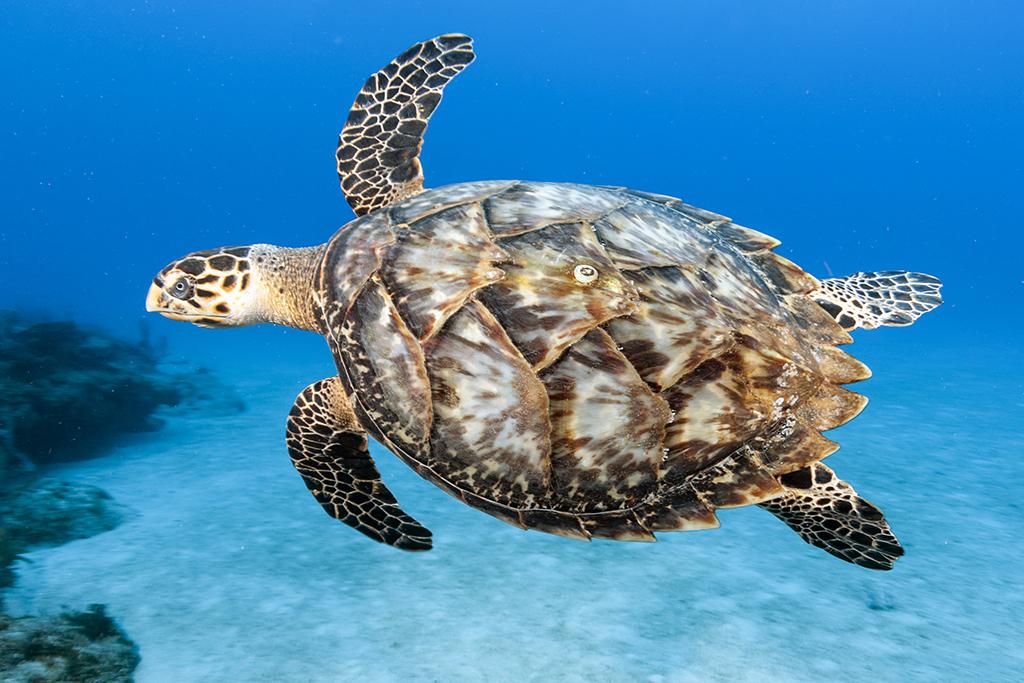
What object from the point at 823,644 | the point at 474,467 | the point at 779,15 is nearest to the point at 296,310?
the point at 474,467

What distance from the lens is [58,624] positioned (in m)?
3.90

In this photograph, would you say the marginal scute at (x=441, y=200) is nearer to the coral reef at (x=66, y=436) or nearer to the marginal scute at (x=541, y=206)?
the marginal scute at (x=541, y=206)

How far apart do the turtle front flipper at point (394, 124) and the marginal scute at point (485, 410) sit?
5.42 ft

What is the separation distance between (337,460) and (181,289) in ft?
4.42

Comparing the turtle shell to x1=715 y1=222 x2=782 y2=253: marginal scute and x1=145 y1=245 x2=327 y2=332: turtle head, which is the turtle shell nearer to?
x1=715 y1=222 x2=782 y2=253: marginal scute

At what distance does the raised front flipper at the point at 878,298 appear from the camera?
2.75 metres

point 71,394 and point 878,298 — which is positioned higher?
point 878,298

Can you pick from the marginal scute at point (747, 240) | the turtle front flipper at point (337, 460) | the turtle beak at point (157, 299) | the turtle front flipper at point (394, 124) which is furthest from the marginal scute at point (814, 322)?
the turtle beak at point (157, 299)

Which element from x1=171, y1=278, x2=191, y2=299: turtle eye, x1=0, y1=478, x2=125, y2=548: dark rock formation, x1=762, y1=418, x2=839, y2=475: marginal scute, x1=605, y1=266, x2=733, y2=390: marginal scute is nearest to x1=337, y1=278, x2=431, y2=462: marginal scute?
x1=605, y1=266, x2=733, y2=390: marginal scute

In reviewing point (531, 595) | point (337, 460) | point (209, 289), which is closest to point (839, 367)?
point (337, 460)

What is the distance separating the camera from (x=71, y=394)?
348 inches

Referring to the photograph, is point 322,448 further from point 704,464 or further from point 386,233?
point 704,464

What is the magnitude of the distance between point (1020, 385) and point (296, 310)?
17021mm

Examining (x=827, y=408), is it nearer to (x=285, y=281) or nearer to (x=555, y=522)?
(x=555, y=522)
